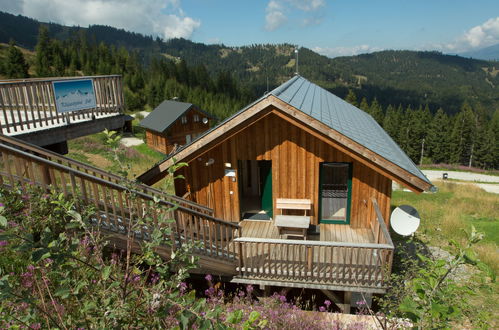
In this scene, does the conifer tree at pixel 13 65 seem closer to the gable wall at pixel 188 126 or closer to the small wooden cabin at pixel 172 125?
the small wooden cabin at pixel 172 125

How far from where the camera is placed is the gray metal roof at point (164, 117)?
124 feet

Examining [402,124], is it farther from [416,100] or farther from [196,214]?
[416,100]

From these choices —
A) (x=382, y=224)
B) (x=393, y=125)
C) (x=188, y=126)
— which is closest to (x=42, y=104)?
(x=382, y=224)

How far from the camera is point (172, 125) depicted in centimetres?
3838

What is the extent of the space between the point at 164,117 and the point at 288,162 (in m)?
32.9

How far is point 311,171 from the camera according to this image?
33.3 ft

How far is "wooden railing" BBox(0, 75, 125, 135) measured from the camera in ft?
25.8

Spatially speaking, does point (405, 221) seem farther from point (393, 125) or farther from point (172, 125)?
point (393, 125)

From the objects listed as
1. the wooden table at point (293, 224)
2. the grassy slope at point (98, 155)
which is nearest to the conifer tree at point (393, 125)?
the grassy slope at point (98, 155)

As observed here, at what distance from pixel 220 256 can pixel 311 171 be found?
4014 millimetres

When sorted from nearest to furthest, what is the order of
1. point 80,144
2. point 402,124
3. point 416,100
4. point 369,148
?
point 369,148, point 80,144, point 402,124, point 416,100

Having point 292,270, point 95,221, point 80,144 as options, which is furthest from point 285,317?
point 80,144

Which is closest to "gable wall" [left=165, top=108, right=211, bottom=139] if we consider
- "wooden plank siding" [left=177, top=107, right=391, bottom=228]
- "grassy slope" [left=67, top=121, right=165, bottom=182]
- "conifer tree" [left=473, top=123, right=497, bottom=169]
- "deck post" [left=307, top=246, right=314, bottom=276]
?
"grassy slope" [left=67, top=121, right=165, bottom=182]

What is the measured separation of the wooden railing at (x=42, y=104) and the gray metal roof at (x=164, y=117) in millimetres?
26593
